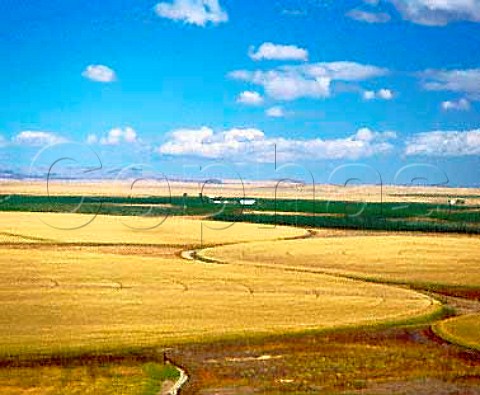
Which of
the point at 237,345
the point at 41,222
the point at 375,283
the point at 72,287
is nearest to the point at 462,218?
the point at 41,222

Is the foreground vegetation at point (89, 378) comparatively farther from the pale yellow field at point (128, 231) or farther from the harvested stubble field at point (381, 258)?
the pale yellow field at point (128, 231)

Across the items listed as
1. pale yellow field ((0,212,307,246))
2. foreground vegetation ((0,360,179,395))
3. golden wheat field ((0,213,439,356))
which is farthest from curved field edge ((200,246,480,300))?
foreground vegetation ((0,360,179,395))

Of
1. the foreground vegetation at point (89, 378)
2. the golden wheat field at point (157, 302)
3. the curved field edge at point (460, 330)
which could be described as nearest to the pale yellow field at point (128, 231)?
the golden wheat field at point (157, 302)

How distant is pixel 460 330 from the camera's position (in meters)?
30.9

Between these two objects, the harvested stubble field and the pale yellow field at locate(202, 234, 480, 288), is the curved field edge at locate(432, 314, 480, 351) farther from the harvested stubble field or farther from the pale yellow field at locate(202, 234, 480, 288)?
the pale yellow field at locate(202, 234, 480, 288)

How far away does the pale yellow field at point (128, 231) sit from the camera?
2837 inches

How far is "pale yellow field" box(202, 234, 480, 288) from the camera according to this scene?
5034 centimetres

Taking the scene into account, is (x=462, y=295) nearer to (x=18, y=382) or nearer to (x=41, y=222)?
(x=18, y=382)

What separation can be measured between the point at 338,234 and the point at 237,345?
2221 inches

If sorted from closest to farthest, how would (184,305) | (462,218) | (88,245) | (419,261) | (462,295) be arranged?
(184,305) → (462,295) → (419,261) → (88,245) → (462,218)

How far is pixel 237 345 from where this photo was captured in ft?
92.0

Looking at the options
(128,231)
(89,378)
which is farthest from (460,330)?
(128,231)

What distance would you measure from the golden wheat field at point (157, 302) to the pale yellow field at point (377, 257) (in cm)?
524

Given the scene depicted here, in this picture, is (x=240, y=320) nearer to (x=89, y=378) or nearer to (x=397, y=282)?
(x=89, y=378)
